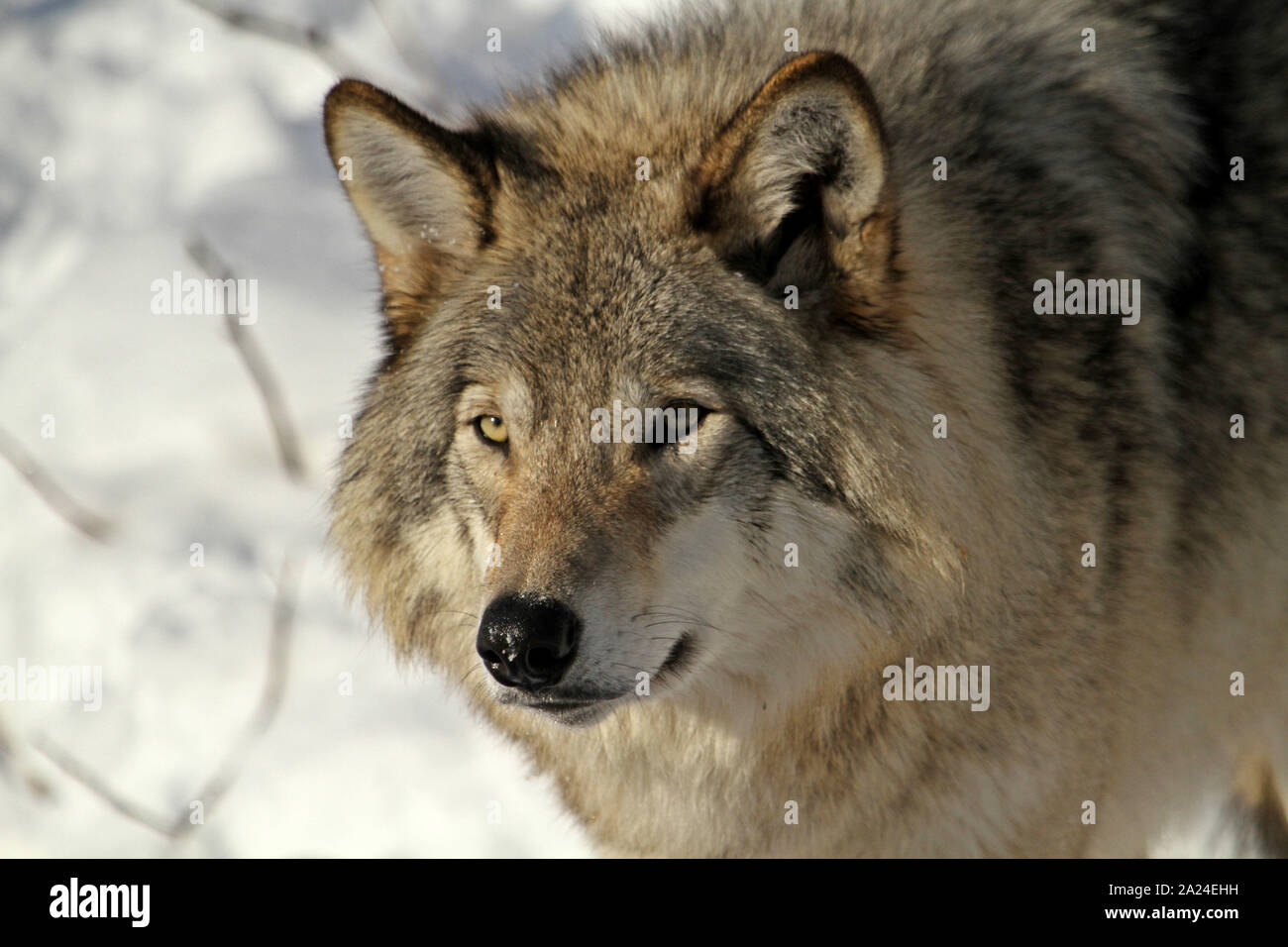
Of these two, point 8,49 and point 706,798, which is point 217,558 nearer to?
point 706,798

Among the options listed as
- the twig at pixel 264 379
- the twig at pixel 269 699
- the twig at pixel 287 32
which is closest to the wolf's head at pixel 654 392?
the twig at pixel 269 699

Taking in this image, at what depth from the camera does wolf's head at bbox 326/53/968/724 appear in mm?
2330

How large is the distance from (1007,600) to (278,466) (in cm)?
327

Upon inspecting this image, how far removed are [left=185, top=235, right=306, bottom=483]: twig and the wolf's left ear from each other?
2920 mm

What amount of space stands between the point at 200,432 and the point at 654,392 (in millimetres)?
3226

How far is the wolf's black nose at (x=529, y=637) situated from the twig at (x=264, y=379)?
117 inches

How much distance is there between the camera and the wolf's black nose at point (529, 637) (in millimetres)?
2219

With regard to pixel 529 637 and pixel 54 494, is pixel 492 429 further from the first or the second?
pixel 54 494

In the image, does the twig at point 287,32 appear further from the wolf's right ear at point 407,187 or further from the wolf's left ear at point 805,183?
the wolf's left ear at point 805,183

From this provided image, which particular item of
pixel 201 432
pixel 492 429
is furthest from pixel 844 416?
pixel 201 432

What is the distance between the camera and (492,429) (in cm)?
257

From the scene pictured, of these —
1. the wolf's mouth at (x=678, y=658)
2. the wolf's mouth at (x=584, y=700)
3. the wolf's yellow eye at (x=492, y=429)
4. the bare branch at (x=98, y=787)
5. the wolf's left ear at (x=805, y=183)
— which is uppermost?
the wolf's left ear at (x=805, y=183)

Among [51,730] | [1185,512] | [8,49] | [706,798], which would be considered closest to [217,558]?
[51,730]

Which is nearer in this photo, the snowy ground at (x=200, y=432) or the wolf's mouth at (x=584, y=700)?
the wolf's mouth at (x=584, y=700)
